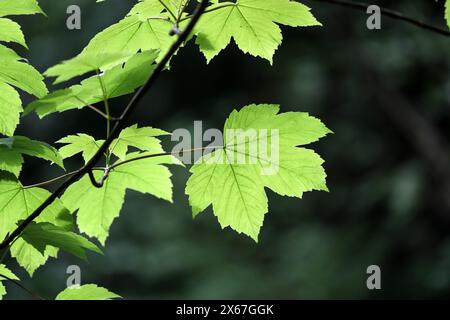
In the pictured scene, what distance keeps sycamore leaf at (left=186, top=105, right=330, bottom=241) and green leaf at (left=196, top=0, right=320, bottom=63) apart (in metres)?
0.09

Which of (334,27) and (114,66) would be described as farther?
(334,27)

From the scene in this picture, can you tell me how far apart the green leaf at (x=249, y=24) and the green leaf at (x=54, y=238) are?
0.29 meters

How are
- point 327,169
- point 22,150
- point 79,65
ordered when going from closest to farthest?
point 79,65 < point 22,150 < point 327,169

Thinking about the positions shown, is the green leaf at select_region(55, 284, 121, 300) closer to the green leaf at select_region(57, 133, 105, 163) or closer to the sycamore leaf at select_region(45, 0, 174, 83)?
the green leaf at select_region(57, 133, 105, 163)

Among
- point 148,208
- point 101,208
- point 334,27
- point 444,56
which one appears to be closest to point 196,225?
point 148,208

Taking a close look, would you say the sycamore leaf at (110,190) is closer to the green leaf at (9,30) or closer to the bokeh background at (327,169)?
the green leaf at (9,30)

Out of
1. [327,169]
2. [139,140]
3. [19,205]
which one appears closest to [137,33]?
[139,140]

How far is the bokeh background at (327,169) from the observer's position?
3902 mm

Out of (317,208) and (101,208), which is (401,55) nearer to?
(317,208)

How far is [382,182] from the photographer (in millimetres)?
4133

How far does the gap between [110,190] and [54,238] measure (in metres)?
0.11

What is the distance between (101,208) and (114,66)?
0.19 metres

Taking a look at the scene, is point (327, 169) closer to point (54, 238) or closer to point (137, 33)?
point (137, 33)

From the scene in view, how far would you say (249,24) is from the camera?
77 cm
